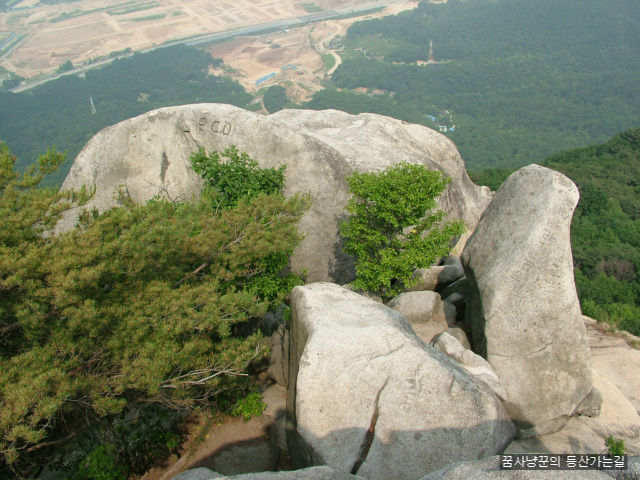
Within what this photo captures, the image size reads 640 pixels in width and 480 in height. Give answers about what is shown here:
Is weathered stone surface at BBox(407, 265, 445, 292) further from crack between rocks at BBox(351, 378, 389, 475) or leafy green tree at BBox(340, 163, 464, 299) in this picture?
crack between rocks at BBox(351, 378, 389, 475)

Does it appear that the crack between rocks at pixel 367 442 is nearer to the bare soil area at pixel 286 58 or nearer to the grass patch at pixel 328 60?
the bare soil area at pixel 286 58

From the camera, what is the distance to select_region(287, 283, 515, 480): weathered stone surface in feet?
25.1

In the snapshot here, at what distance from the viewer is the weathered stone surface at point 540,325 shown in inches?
385

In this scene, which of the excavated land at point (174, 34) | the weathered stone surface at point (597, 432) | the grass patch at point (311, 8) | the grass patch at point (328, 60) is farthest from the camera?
the grass patch at point (311, 8)

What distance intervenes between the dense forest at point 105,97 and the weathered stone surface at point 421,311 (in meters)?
76.7

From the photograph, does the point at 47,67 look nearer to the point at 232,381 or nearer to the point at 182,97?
the point at 182,97

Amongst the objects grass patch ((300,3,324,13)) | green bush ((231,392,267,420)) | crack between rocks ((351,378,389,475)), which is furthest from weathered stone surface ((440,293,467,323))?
grass patch ((300,3,324,13))

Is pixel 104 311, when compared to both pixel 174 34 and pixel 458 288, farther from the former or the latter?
pixel 174 34

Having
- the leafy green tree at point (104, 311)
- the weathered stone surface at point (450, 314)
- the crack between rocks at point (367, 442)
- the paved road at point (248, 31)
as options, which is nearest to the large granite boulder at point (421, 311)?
the weathered stone surface at point (450, 314)

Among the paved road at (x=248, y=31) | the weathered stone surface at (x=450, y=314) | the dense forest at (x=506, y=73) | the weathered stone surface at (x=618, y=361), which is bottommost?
the dense forest at (x=506, y=73)

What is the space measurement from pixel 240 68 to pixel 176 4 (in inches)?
2525

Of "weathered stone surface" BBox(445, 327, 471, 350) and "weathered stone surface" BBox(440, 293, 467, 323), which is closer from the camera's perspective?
"weathered stone surface" BBox(445, 327, 471, 350)

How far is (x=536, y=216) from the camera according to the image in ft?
33.8

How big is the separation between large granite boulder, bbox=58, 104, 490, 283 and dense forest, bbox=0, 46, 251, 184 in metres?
67.9
